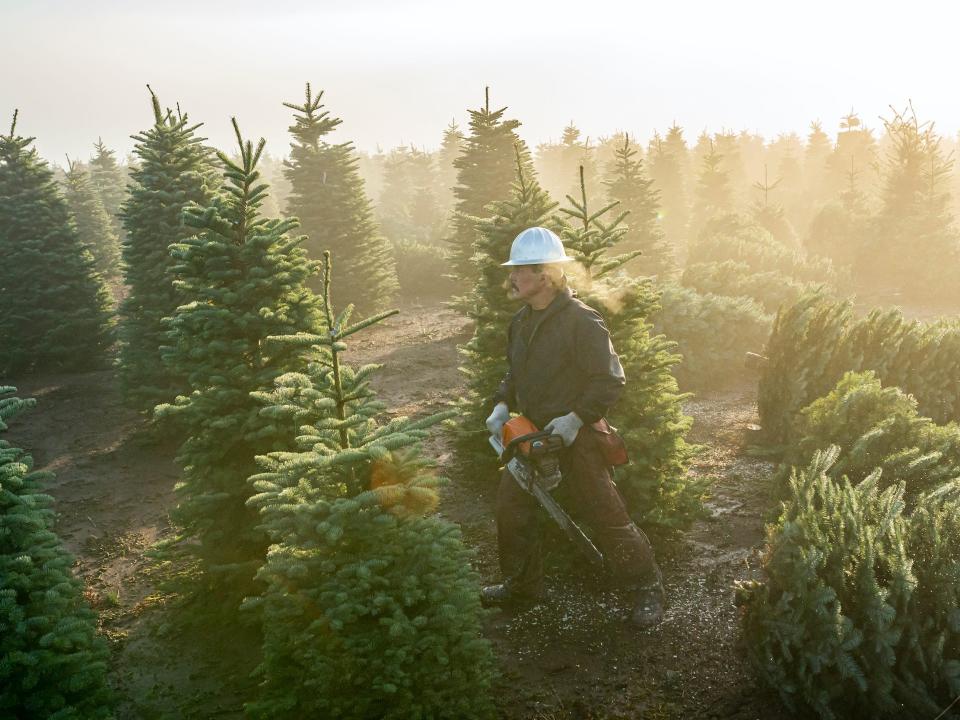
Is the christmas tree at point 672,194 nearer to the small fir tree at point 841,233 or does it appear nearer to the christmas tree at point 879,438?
the small fir tree at point 841,233

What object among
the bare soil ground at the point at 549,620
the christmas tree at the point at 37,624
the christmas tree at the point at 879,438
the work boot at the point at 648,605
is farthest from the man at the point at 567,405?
the christmas tree at the point at 37,624

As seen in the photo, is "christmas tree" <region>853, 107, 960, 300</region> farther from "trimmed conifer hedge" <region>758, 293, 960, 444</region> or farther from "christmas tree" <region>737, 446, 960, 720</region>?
"christmas tree" <region>737, 446, 960, 720</region>

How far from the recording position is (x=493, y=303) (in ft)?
23.9

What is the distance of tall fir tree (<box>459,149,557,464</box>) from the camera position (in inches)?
281

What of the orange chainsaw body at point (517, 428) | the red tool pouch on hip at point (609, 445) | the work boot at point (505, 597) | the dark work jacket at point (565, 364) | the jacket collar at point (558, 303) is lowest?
the work boot at point (505, 597)

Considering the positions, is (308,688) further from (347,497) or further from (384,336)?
(384,336)

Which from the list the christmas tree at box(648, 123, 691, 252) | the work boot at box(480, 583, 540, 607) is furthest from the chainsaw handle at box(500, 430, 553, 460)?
the christmas tree at box(648, 123, 691, 252)

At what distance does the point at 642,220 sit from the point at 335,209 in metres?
11.9

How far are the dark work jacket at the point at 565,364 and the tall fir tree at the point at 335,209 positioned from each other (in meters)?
17.2

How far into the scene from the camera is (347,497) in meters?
3.89

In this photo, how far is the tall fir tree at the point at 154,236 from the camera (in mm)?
12164

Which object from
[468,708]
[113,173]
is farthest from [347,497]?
[113,173]

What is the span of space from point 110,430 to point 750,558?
1200 cm

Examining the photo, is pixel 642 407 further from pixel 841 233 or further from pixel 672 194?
pixel 672 194
